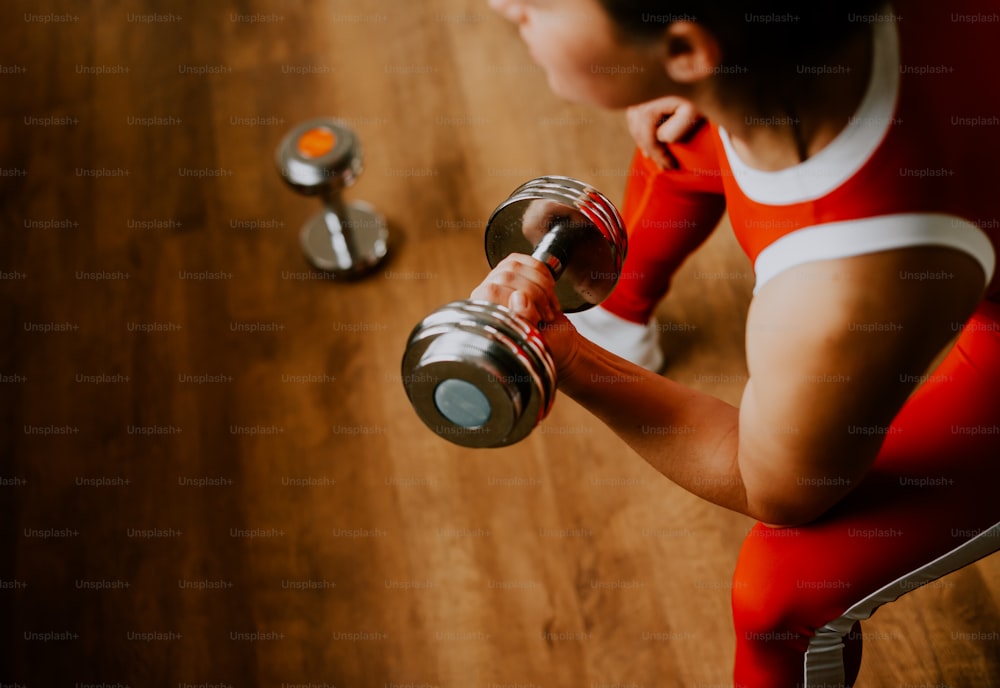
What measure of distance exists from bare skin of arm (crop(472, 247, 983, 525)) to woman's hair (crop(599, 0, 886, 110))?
0.15m

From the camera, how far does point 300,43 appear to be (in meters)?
2.07

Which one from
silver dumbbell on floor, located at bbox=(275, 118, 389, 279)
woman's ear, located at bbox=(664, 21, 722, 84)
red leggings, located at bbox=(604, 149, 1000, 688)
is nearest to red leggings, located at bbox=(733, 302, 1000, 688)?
red leggings, located at bbox=(604, 149, 1000, 688)

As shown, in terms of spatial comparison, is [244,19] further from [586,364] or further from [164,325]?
[586,364]

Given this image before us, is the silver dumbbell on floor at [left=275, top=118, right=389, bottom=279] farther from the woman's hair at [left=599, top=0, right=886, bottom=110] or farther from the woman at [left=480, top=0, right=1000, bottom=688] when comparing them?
the woman's hair at [left=599, top=0, right=886, bottom=110]

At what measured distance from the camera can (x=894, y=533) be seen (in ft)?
2.91

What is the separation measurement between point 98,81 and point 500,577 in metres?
1.55

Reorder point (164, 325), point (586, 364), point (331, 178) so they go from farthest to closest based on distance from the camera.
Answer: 1. point (164, 325)
2. point (331, 178)
3. point (586, 364)

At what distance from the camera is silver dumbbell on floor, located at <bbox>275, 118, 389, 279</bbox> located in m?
1.52

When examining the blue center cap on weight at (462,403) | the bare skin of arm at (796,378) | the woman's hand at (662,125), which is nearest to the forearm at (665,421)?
the bare skin of arm at (796,378)

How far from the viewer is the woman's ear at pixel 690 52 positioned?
0.60 m

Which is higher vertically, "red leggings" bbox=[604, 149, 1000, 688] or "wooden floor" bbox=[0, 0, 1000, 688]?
"red leggings" bbox=[604, 149, 1000, 688]

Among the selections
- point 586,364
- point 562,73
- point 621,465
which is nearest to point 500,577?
point 621,465

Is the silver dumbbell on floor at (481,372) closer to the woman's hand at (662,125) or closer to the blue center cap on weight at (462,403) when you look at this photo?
the blue center cap on weight at (462,403)

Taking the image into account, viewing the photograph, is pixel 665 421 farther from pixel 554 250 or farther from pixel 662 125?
pixel 662 125
